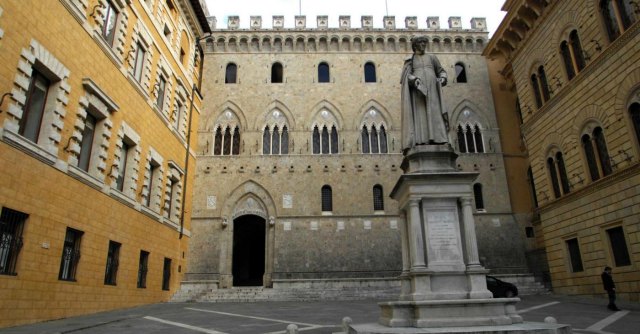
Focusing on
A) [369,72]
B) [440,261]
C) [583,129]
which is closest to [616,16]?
[583,129]

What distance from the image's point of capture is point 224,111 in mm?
24984

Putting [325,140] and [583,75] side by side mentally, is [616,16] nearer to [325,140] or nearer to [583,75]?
[583,75]

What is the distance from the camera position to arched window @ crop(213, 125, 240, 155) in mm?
24297

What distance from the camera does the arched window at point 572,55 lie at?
629 inches

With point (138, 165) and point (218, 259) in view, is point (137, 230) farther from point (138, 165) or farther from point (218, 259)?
point (218, 259)

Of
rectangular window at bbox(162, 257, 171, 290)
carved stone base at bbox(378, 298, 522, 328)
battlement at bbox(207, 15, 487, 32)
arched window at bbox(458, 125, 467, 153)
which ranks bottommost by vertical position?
carved stone base at bbox(378, 298, 522, 328)

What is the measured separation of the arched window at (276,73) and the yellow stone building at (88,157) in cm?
670

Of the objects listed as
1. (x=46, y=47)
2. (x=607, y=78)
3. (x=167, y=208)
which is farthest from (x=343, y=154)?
(x=46, y=47)

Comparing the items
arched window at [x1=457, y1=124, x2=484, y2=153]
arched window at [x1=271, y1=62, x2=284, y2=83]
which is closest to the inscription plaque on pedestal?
arched window at [x1=457, y1=124, x2=484, y2=153]

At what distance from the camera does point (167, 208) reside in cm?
1972

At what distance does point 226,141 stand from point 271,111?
10.1ft

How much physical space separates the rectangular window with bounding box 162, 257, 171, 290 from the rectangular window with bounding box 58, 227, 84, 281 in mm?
6457

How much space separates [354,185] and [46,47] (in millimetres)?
15693

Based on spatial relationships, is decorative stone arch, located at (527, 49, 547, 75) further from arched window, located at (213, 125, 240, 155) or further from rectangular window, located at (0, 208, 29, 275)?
rectangular window, located at (0, 208, 29, 275)
